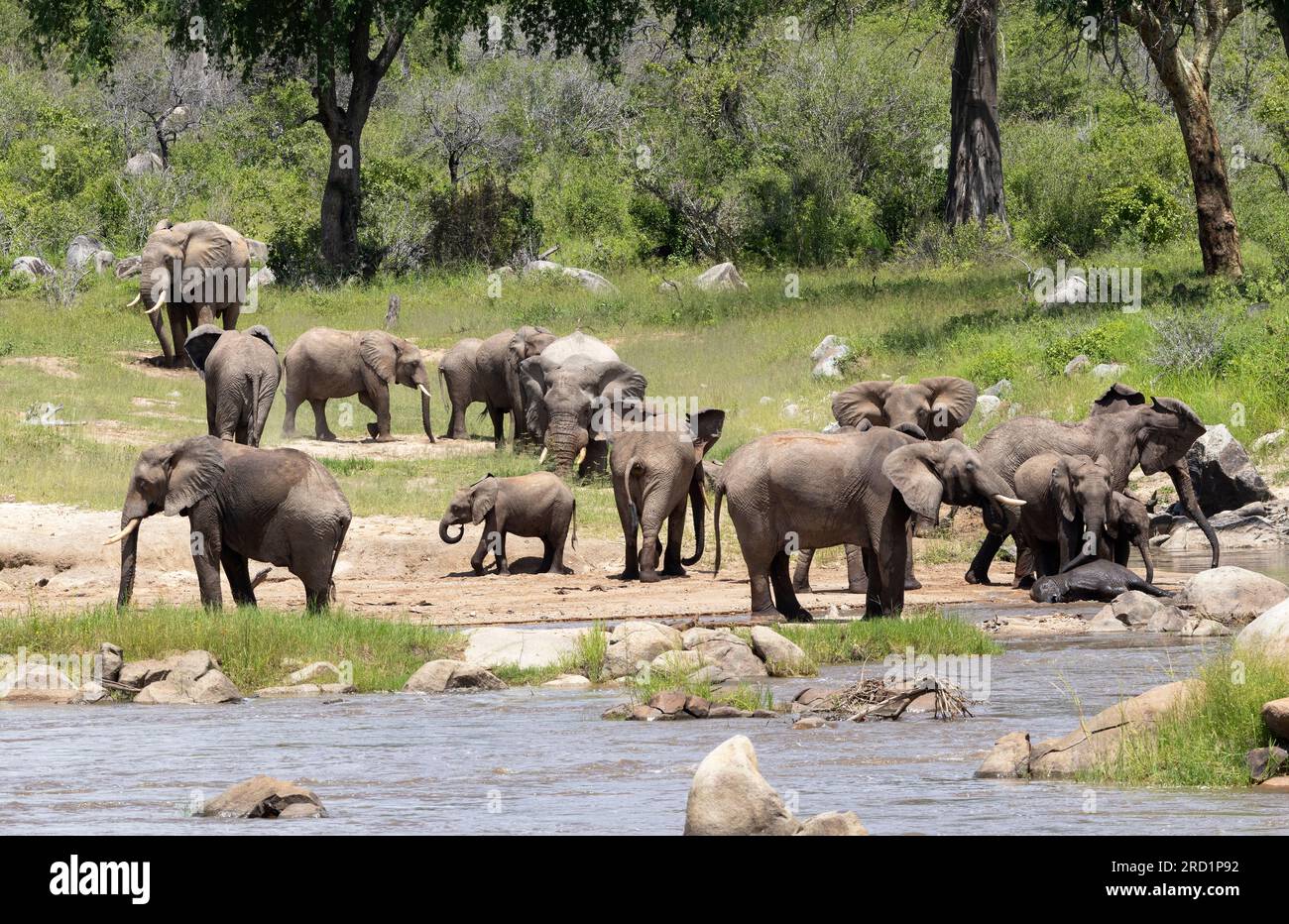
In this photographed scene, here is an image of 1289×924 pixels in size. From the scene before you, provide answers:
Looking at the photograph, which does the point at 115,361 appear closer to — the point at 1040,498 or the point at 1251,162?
the point at 1040,498

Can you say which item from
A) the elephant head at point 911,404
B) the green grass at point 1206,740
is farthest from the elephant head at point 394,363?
the green grass at point 1206,740

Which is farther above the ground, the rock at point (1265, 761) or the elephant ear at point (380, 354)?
the elephant ear at point (380, 354)

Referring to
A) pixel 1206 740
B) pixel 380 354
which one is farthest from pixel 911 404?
pixel 1206 740

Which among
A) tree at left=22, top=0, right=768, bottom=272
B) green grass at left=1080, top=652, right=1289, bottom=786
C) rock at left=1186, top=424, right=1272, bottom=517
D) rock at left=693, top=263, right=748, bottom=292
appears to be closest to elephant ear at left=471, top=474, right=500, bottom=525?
rock at left=1186, top=424, right=1272, bottom=517

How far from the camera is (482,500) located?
19.9 m

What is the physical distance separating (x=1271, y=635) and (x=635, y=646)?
4.73m

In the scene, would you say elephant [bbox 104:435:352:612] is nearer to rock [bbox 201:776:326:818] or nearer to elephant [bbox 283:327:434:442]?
rock [bbox 201:776:326:818]

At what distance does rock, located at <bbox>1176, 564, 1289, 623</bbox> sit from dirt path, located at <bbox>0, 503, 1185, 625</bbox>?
1498 mm

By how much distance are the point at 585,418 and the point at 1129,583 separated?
27.3 feet

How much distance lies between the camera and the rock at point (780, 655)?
14000mm

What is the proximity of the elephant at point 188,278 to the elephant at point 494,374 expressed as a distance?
18.8 ft

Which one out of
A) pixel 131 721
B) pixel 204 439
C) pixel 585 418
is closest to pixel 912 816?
pixel 131 721

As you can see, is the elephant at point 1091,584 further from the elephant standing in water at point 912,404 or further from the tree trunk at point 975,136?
the tree trunk at point 975,136

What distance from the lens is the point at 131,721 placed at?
41.2ft
